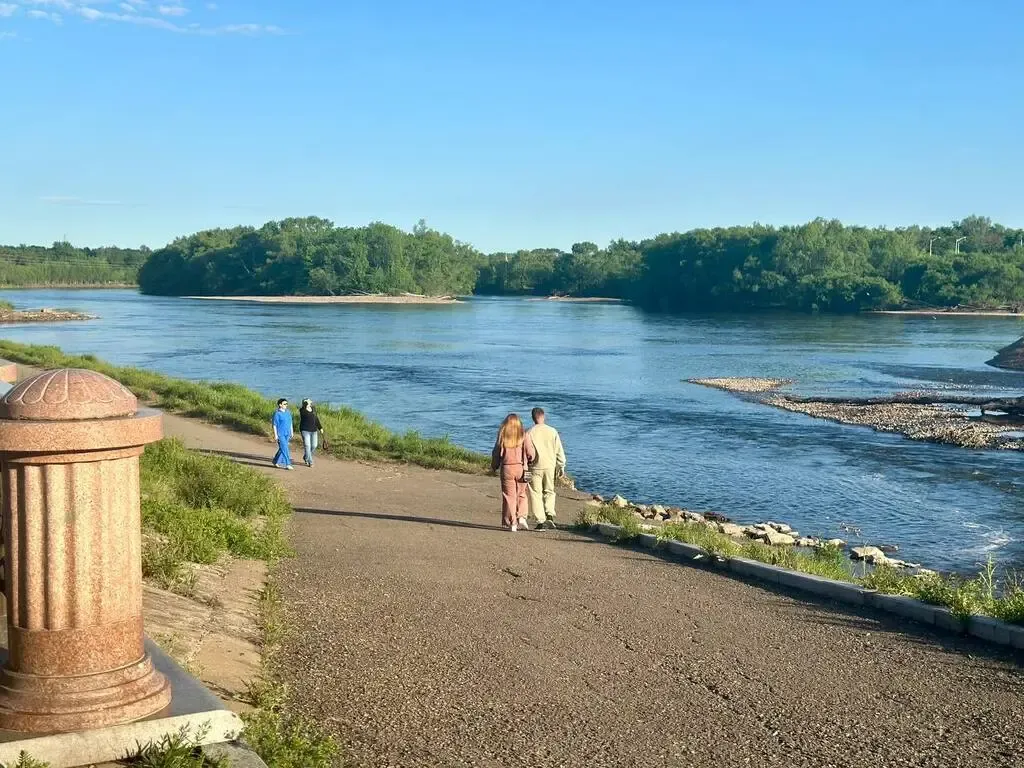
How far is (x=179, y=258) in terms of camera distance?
183m

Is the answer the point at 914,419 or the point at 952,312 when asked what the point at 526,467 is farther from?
the point at 952,312

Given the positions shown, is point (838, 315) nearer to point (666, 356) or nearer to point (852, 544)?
point (666, 356)

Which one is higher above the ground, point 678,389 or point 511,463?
point 511,463

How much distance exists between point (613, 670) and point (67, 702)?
357cm

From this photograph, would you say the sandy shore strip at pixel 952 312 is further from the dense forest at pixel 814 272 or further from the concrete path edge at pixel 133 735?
the concrete path edge at pixel 133 735

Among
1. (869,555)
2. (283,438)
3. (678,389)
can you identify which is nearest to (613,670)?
(869,555)

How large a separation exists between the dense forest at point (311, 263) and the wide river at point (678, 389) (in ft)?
199

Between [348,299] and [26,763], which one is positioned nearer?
[26,763]

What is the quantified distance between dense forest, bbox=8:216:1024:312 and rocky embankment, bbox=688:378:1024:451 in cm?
8360

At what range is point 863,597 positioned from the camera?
347 inches

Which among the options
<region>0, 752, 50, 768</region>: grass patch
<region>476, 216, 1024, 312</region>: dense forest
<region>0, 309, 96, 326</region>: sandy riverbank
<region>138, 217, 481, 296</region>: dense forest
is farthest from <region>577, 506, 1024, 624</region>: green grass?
<region>138, 217, 481, 296</region>: dense forest

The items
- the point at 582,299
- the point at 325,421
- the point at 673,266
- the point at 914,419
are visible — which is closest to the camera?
the point at 325,421

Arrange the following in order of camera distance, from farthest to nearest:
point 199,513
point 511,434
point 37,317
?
1. point 37,317
2. point 511,434
3. point 199,513

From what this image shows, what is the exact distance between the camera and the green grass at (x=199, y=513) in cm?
852
